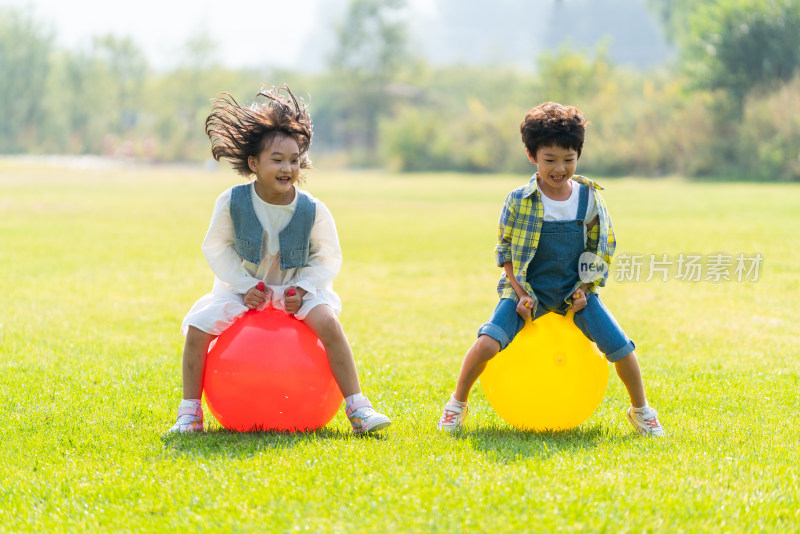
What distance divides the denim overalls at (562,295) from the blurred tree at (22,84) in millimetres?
80474

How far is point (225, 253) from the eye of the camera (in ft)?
17.0

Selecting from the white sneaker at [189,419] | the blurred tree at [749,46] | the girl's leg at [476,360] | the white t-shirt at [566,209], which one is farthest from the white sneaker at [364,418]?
the blurred tree at [749,46]

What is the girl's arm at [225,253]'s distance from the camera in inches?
202

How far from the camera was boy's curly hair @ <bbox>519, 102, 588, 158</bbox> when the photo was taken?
15.9 feet

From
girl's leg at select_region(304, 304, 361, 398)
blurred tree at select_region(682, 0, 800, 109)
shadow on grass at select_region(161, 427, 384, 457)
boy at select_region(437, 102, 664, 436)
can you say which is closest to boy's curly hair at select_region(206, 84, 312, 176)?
girl's leg at select_region(304, 304, 361, 398)

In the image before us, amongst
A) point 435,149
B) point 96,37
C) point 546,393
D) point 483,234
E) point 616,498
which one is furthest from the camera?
point 96,37

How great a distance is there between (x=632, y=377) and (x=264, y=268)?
2.10 meters

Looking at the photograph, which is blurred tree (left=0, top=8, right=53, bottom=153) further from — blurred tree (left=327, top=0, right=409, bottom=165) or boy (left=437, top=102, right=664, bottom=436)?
boy (left=437, top=102, right=664, bottom=436)

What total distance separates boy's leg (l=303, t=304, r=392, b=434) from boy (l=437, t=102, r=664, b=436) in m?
0.48

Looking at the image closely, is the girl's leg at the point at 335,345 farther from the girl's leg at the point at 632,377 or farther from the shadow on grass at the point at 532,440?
the girl's leg at the point at 632,377

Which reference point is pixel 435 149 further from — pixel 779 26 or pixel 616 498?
pixel 616 498

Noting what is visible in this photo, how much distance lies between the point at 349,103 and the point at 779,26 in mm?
44345

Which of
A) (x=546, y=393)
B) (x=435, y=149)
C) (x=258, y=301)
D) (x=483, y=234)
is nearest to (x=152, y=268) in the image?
(x=483, y=234)

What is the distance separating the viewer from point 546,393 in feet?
16.0
